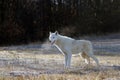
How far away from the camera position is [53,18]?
38844 mm

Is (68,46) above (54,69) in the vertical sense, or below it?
above

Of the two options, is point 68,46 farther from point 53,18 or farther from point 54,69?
point 53,18

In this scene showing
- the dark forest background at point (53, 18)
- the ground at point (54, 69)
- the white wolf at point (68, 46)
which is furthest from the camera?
the dark forest background at point (53, 18)

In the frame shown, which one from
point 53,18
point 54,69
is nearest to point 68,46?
point 54,69

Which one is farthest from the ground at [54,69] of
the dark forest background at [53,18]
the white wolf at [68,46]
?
the dark forest background at [53,18]

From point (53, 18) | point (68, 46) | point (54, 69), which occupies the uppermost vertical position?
point (68, 46)

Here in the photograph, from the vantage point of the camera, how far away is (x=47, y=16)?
38.9m

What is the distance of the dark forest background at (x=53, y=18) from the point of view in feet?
118

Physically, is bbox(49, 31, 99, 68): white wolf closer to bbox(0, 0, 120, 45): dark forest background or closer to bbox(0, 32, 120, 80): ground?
bbox(0, 32, 120, 80): ground

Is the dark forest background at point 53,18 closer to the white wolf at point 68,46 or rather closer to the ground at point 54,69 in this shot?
the ground at point 54,69

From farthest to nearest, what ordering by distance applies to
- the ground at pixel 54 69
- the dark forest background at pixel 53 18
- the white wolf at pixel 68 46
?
the dark forest background at pixel 53 18 → the white wolf at pixel 68 46 → the ground at pixel 54 69

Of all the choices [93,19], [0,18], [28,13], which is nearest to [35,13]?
[28,13]

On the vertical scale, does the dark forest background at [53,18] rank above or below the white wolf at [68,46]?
below

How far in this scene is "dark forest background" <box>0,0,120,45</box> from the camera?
36.0 meters
